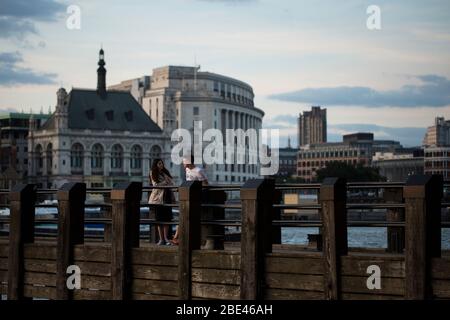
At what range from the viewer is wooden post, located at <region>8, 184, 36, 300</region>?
17664 millimetres

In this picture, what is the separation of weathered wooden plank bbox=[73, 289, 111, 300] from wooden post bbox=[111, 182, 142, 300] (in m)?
0.26

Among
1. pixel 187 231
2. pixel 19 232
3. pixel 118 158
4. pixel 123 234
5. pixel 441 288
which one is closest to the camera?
pixel 441 288

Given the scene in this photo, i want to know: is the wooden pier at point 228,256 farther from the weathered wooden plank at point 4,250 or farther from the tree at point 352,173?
the tree at point 352,173

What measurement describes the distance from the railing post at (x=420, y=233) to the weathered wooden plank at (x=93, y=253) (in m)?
5.28

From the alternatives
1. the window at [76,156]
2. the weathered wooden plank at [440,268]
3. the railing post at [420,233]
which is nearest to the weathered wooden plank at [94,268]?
the railing post at [420,233]

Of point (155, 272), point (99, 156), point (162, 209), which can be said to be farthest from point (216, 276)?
point (99, 156)

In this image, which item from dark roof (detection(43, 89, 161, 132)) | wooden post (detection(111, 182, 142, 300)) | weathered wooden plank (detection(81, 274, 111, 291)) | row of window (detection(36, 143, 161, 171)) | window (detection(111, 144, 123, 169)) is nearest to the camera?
wooden post (detection(111, 182, 142, 300))

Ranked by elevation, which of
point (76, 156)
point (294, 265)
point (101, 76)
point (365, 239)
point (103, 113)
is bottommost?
point (365, 239)

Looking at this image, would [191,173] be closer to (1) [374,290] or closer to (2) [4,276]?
(2) [4,276]

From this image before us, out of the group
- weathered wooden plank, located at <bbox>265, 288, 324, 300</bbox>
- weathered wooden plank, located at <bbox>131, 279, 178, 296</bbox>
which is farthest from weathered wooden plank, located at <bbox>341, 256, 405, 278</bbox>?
weathered wooden plank, located at <bbox>131, 279, 178, 296</bbox>

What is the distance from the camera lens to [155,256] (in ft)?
51.9

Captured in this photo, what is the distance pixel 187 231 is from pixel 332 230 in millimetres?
2475

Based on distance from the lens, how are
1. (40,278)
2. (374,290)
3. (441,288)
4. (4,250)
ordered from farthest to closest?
(4,250), (40,278), (374,290), (441,288)

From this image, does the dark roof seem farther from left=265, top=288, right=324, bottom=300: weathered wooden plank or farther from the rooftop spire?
left=265, top=288, right=324, bottom=300: weathered wooden plank
